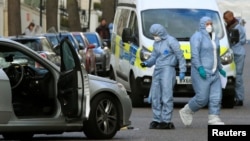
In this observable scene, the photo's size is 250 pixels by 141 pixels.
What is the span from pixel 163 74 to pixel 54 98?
2539mm

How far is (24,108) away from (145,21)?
26.0 ft

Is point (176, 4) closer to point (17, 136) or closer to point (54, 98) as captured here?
point (17, 136)

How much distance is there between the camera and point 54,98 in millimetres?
12922

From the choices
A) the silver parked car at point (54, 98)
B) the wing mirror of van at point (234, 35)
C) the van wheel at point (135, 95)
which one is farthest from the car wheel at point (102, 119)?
the wing mirror of van at point (234, 35)

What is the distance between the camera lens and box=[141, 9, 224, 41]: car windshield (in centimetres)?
2020

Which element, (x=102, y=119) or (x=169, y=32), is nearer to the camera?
(x=102, y=119)

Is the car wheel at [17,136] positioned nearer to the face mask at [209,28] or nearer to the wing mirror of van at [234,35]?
the face mask at [209,28]

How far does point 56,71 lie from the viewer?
1299 centimetres

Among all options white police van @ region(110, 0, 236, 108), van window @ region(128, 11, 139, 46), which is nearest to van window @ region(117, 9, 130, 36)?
white police van @ region(110, 0, 236, 108)

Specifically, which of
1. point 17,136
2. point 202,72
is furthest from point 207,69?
point 17,136

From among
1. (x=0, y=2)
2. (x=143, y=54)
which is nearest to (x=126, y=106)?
(x=143, y=54)

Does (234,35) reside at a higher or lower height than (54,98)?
higher

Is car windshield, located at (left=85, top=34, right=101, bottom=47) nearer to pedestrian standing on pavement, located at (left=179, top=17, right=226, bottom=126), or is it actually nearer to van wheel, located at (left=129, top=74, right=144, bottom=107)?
van wheel, located at (left=129, top=74, right=144, bottom=107)

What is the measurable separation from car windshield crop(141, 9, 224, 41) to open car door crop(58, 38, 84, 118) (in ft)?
24.1
